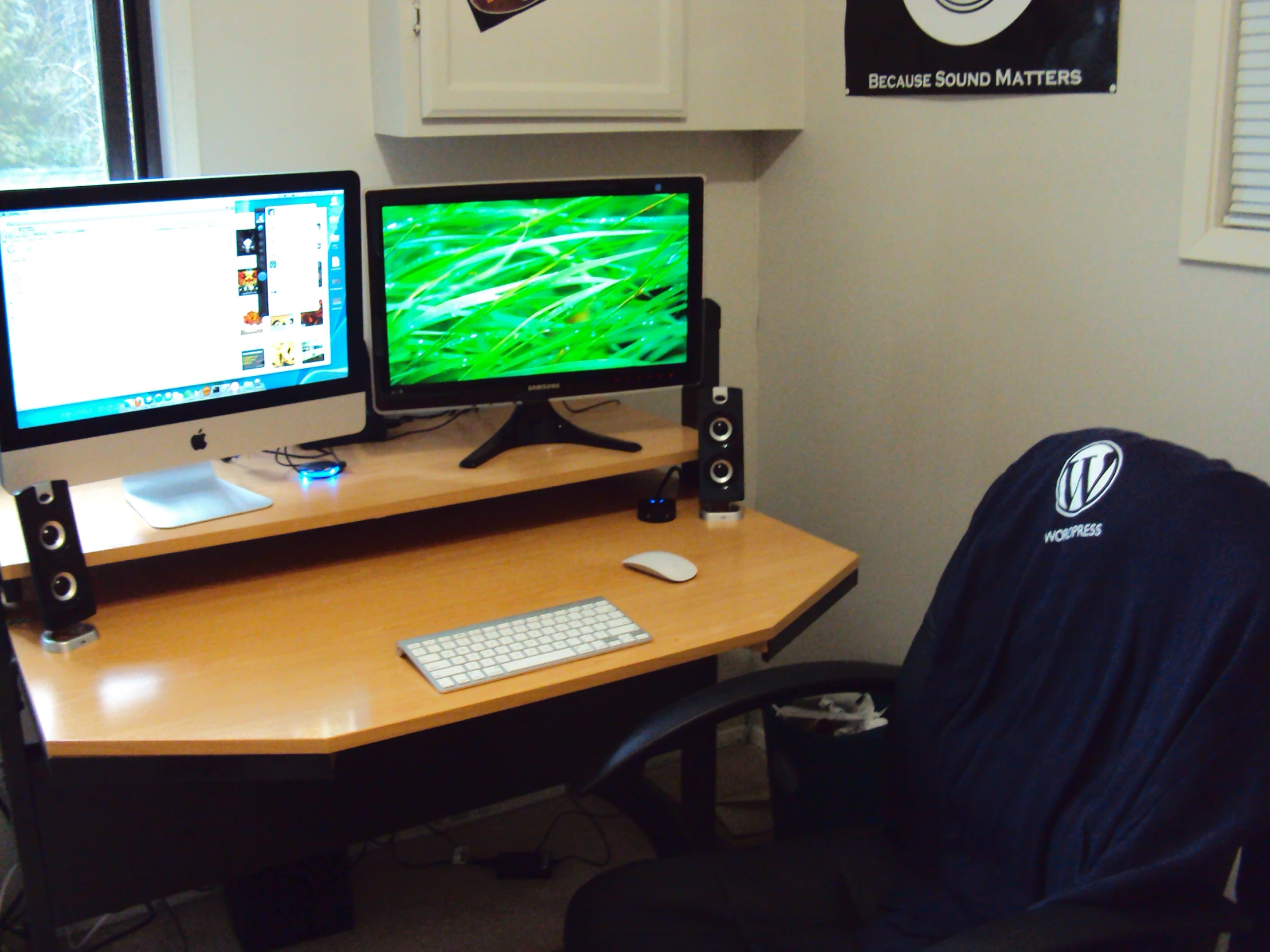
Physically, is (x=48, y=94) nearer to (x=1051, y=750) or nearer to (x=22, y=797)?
(x=22, y=797)

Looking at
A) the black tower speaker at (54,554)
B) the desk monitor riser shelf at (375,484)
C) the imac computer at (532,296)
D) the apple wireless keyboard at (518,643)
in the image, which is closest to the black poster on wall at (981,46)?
the imac computer at (532,296)

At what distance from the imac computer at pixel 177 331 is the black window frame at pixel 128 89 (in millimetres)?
463

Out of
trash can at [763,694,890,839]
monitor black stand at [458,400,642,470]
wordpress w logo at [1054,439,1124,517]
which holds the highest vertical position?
wordpress w logo at [1054,439,1124,517]

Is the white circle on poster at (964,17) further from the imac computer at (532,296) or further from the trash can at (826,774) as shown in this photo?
the trash can at (826,774)

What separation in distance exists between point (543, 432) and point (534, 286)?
0.87 ft

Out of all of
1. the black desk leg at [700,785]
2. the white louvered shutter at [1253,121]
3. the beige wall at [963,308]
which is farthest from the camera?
the black desk leg at [700,785]

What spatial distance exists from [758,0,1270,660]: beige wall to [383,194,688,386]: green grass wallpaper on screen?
50cm

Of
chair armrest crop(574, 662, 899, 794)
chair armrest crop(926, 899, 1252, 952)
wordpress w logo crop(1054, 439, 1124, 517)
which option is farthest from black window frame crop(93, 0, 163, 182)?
chair armrest crop(926, 899, 1252, 952)

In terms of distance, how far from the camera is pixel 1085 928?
107cm

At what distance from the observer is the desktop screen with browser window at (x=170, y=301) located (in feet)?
5.27

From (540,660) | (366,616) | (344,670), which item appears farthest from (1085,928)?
(366,616)

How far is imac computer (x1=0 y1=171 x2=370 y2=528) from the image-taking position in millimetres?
1608

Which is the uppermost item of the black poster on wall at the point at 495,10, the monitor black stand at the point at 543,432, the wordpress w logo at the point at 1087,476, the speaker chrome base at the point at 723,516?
the black poster on wall at the point at 495,10

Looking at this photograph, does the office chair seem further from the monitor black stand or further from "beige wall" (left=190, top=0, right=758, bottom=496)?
"beige wall" (left=190, top=0, right=758, bottom=496)
